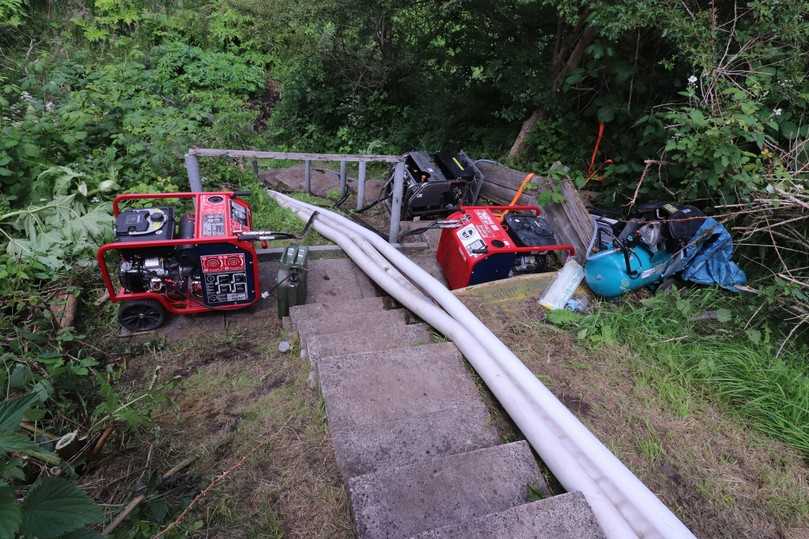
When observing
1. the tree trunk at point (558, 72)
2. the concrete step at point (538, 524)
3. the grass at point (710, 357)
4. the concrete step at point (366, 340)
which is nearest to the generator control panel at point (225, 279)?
the concrete step at point (366, 340)

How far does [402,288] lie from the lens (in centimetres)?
342

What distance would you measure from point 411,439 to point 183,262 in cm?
228

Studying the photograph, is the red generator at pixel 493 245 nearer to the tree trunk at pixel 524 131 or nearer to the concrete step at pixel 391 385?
the concrete step at pixel 391 385

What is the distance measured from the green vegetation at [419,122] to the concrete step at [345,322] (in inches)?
40.9

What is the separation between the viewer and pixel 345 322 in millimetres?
3150

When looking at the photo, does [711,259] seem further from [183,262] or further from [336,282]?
[183,262]

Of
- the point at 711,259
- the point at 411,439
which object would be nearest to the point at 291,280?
the point at 411,439

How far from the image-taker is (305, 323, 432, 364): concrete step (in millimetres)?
2727

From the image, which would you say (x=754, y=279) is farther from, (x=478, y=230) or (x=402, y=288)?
(x=402, y=288)

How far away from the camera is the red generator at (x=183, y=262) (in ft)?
10.2

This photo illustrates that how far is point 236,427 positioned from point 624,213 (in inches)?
162

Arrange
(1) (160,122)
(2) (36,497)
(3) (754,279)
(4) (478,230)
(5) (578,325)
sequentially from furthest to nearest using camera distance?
(1) (160,122) → (4) (478,230) → (3) (754,279) → (5) (578,325) → (2) (36,497)

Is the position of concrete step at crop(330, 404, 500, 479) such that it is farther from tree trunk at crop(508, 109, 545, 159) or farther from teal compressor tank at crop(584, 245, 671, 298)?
tree trunk at crop(508, 109, 545, 159)

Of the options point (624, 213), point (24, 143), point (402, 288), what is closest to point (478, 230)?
point (402, 288)
